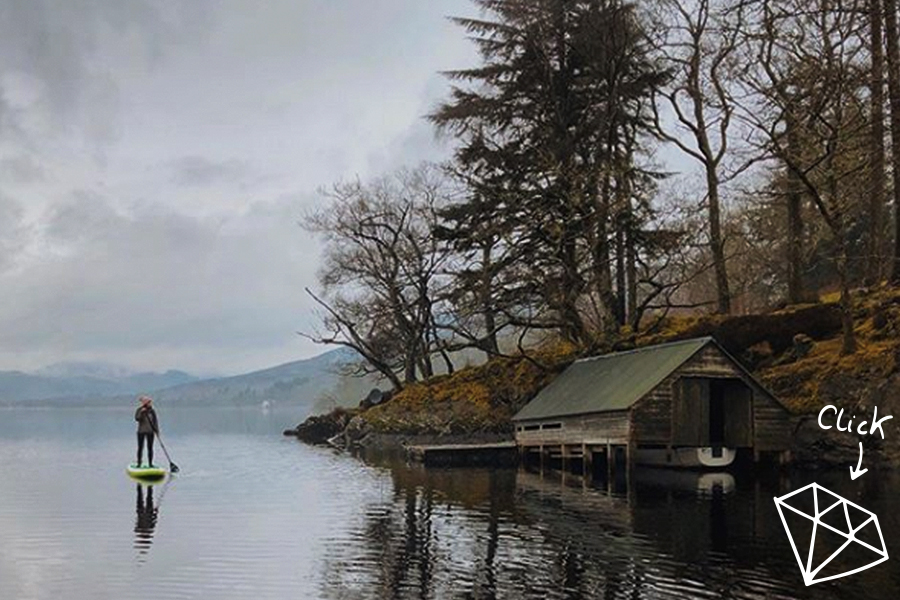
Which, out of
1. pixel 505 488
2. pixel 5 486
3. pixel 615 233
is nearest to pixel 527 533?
pixel 505 488

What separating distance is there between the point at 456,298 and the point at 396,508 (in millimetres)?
23513

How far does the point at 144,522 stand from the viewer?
22.8 m

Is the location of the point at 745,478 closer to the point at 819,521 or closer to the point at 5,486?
the point at 819,521

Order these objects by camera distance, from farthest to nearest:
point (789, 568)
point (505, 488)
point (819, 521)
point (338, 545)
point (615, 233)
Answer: point (615, 233) → point (505, 488) → point (819, 521) → point (338, 545) → point (789, 568)

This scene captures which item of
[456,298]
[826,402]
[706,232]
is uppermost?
[706,232]

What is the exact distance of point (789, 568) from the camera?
50.9 feet

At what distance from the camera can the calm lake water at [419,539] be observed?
48.2 feet

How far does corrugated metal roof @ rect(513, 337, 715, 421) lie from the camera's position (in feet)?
110

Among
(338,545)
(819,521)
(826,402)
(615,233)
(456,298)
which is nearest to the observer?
(338,545)

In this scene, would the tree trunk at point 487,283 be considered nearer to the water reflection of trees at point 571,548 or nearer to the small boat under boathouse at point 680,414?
the small boat under boathouse at point 680,414

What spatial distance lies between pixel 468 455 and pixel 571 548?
24219mm

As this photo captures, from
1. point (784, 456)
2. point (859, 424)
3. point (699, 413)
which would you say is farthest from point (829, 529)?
point (784, 456)

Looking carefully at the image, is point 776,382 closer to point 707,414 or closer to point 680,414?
point 707,414

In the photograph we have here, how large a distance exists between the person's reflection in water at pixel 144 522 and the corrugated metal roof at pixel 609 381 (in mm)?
14945
